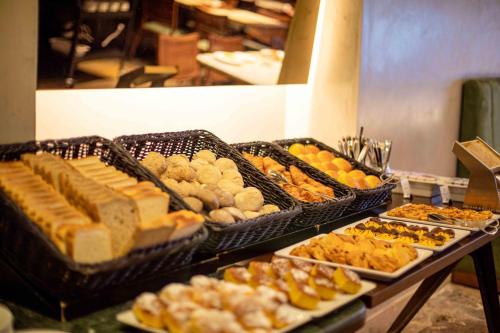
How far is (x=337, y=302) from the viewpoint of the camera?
1.78 meters

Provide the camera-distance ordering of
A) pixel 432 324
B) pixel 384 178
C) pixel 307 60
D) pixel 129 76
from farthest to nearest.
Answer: pixel 432 324
pixel 307 60
pixel 384 178
pixel 129 76

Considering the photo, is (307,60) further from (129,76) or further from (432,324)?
(432,324)

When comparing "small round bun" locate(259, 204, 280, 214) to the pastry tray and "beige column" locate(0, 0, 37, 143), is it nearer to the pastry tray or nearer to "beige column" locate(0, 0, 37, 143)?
the pastry tray

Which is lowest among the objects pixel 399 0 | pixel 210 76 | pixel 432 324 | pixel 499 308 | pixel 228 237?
pixel 432 324

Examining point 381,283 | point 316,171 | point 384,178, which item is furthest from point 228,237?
point 384,178

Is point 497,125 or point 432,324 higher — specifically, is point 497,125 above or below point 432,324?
above

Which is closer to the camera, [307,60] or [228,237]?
[228,237]

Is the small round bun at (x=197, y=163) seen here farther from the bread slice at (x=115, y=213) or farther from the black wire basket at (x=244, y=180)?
the bread slice at (x=115, y=213)

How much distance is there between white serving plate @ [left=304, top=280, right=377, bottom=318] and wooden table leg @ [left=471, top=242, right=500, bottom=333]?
1.31 metres

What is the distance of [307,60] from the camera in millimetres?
3924

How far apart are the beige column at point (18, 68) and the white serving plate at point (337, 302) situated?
3.82 ft

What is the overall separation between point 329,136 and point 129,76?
1661 mm

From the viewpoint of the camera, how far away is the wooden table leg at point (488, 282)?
3084 millimetres

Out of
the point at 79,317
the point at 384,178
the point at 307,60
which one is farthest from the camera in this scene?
the point at 307,60
